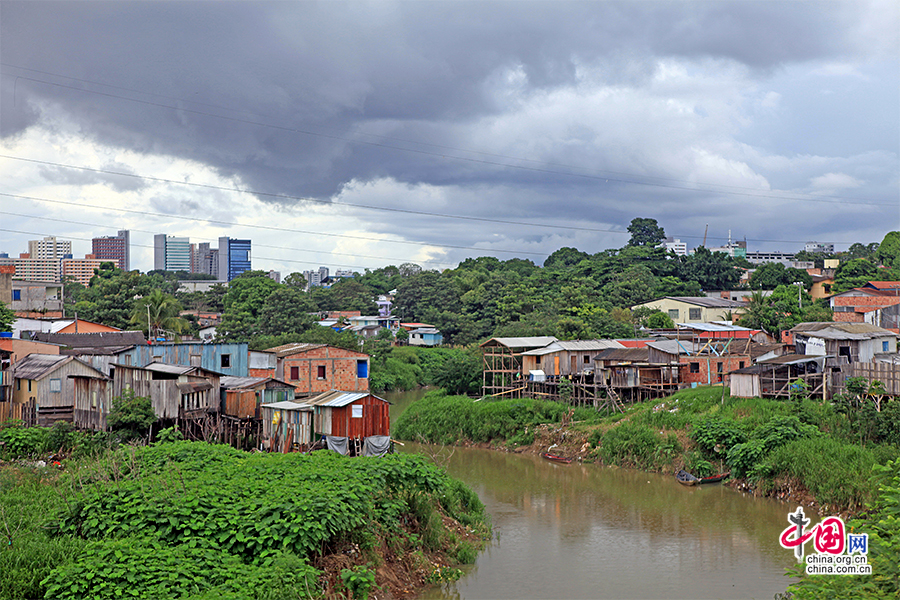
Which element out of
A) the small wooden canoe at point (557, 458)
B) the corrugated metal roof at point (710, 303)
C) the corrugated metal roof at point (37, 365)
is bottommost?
the small wooden canoe at point (557, 458)

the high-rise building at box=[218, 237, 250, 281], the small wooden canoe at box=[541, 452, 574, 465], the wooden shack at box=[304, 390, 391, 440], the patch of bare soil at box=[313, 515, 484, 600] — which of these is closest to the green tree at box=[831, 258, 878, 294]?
the small wooden canoe at box=[541, 452, 574, 465]

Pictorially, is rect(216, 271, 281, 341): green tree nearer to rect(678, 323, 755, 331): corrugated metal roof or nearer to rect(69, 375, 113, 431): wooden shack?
rect(69, 375, 113, 431): wooden shack

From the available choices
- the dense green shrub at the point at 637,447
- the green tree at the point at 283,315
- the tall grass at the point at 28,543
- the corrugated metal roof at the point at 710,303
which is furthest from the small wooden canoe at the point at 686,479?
the corrugated metal roof at the point at 710,303

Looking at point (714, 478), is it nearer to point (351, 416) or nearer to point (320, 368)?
point (351, 416)

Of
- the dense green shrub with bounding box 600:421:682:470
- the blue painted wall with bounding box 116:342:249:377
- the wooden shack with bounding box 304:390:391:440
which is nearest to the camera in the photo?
the wooden shack with bounding box 304:390:391:440

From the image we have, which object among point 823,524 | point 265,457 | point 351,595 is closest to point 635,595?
point 823,524

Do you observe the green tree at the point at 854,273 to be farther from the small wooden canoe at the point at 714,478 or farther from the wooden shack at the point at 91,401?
the wooden shack at the point at 91,401

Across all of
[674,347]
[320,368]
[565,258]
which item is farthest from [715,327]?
[565,258]
